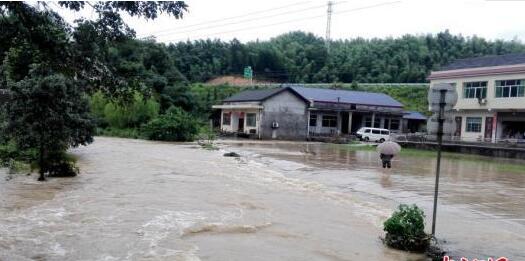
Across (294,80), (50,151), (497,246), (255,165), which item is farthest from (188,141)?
(294,80)

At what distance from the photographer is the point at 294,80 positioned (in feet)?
275

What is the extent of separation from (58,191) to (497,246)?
10.8m

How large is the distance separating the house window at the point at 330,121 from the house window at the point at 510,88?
54.7ft

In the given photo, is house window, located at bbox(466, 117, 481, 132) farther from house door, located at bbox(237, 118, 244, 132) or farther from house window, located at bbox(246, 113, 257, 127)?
house door, located at bbox(237, 118, 244, 132)

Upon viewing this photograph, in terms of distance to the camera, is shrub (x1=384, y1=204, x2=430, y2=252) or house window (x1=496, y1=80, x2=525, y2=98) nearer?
shrub (x1=384, y1=204, x2=430, y2=252)

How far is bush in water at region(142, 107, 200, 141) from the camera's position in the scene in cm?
3959

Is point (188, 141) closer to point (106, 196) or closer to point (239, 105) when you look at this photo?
point (239, 105)

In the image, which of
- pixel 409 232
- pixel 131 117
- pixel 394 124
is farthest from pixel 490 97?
pixel 409 232

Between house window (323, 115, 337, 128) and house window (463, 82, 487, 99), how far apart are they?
1346cm

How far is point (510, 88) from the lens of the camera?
39094 mm

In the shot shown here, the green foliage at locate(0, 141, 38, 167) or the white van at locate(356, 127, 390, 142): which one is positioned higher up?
the white van at locate(356, 127, 390, 142)

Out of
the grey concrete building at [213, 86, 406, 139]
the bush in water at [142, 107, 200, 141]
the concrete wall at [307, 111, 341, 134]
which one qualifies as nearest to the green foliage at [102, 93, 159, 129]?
the bush in water at [142, 107, 200, 141]

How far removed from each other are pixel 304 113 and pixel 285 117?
2017 mm

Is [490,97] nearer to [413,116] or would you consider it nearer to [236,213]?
[413,116]
